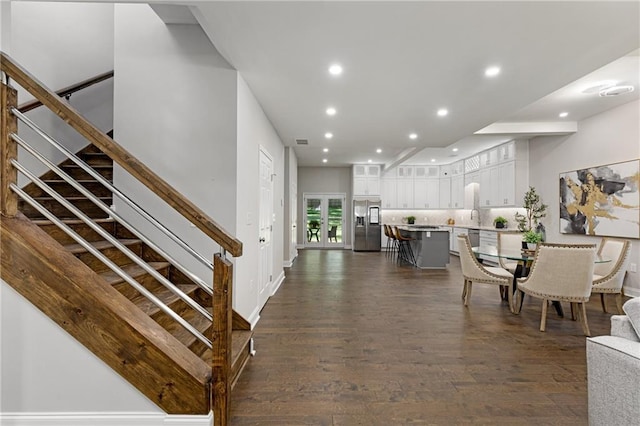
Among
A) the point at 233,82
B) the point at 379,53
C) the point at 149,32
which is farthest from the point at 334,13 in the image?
the point at 149,32

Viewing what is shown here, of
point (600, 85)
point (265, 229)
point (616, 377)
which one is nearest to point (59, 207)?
point (265, 229)

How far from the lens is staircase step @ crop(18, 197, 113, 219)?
8.96 feet

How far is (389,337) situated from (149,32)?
12.8 ft

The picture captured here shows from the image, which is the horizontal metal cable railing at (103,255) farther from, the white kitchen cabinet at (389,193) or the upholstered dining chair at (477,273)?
the white kitchen cabinet at (389,193)

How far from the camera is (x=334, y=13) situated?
91.7 inches

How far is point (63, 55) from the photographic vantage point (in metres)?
3.58

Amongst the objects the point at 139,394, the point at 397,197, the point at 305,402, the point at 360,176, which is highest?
the point at 360,176

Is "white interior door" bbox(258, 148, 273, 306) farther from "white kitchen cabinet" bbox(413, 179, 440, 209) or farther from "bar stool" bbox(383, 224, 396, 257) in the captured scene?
"white kitchen cabinet" bbox(413, 179, 440, 209)

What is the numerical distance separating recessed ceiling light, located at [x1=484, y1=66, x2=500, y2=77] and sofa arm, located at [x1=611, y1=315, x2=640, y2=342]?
253 cm

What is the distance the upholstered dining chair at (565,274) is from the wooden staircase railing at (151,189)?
11.2 ft

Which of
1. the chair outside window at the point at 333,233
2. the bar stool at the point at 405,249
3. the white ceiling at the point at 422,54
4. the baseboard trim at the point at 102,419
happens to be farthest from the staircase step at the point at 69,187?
the chair outside window at the point at 333,233

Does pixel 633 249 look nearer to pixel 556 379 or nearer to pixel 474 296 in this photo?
pixel 474 296

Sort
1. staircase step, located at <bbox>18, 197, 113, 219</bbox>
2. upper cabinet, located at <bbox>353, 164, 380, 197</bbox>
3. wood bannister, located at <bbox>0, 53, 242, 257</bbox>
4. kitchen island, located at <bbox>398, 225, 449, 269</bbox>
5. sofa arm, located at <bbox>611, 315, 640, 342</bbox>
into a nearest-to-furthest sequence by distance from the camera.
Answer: sofa arm, located at <bbox>611, 315, 640, 342</bbox> → wood bannister, located at <bbox>0, 53, 242, 257</bbox> → staircase step, located at <bbox>18, 197, 113, 219</bbox> → kitchen island, located at <bbox>398, 225, 449, 269</bbox> → upper cabinet, located at <bbox>353, 164, 380, 197</bbox>

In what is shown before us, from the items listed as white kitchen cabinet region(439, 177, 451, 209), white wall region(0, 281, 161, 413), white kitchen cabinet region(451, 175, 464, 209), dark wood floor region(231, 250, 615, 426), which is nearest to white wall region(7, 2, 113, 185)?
white wall region(0, 281, 161, 413)
